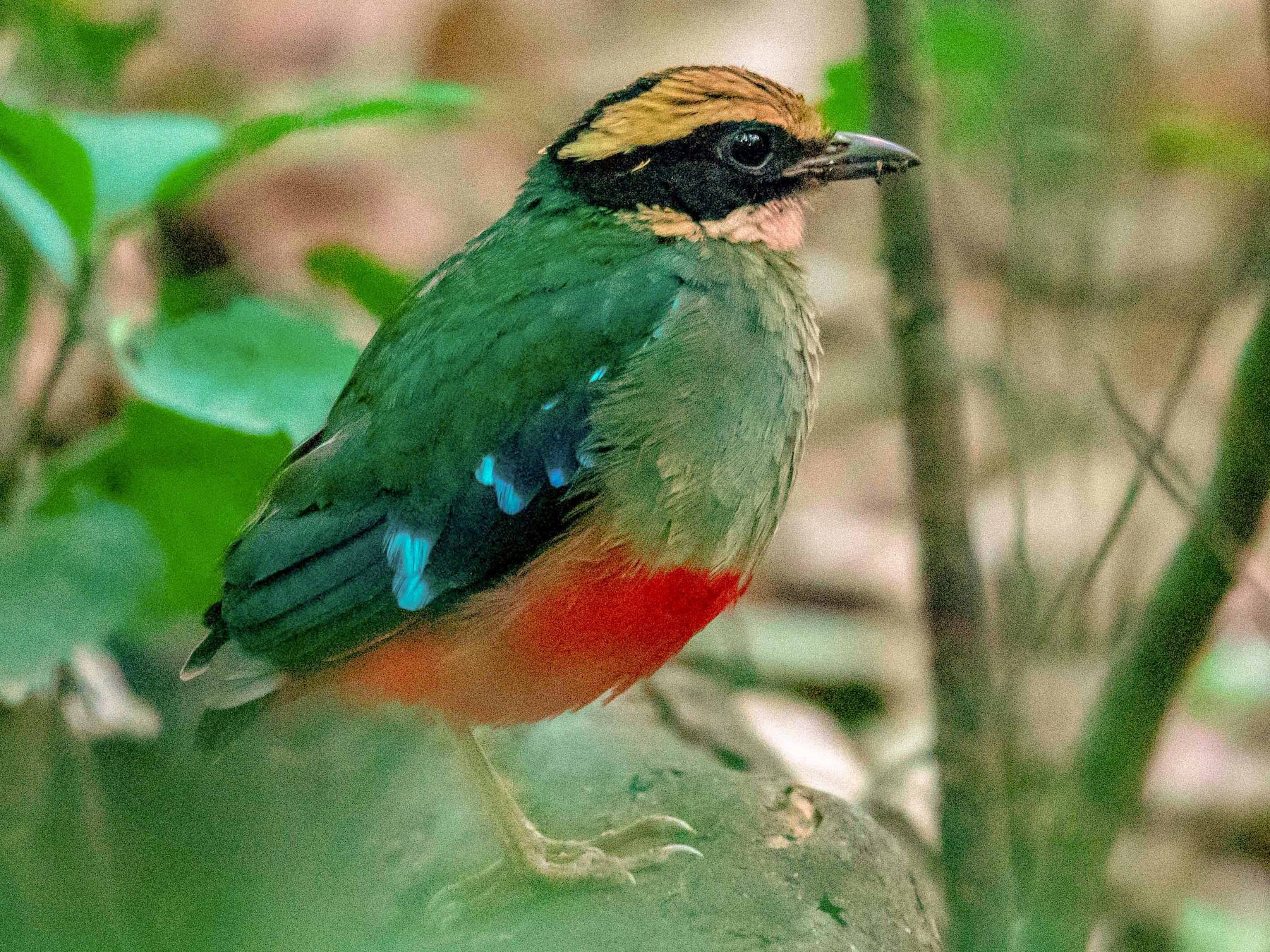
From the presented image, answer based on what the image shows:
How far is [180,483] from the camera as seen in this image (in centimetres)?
Answer: 417

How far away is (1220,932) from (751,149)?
3225 mm

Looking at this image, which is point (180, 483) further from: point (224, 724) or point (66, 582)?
point (224, 724)

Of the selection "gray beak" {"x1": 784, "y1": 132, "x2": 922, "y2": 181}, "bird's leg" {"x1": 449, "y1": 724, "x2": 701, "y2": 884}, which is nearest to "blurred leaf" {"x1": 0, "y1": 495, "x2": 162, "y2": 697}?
"bird's leg" {"x1": 449, "y1": 724, "x2": 701, "y2": 884}

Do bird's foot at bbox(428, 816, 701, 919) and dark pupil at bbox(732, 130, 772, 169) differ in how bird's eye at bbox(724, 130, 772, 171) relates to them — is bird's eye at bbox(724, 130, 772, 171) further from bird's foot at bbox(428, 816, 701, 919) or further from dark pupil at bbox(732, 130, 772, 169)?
bird's foot at bbox(428, 816, 701, 919)

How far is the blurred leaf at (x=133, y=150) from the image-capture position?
420 cm

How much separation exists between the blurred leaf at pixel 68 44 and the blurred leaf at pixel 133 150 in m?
0.50

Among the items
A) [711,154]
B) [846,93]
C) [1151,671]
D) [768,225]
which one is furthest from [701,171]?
[1151,671]

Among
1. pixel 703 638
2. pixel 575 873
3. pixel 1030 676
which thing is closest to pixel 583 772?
pixel 575 873

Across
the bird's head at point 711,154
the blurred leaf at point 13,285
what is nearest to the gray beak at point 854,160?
the bird's head at point 711,154

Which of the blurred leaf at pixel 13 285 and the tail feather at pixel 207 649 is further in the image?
the blurred leaf at pixel 13 285

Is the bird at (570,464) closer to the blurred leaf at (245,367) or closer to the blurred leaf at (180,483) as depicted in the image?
the blurred leaf at (245,367)

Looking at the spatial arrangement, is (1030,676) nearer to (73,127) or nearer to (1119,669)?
(1119,669)

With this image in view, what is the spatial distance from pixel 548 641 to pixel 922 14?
207cm

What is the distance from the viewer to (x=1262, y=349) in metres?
3.09
